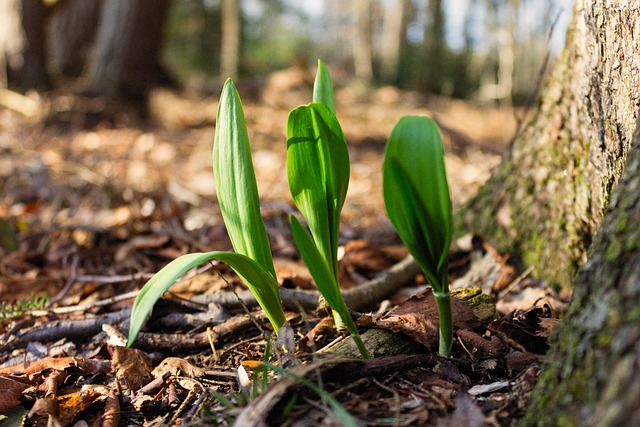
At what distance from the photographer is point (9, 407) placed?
4.02 ft

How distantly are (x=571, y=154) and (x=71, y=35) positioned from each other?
27.3 feet

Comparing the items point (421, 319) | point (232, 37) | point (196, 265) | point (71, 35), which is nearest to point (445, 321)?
point (421, 319)

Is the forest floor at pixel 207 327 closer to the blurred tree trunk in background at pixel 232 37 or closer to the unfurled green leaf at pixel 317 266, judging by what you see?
the unfurled green leaf at pixel 317 266

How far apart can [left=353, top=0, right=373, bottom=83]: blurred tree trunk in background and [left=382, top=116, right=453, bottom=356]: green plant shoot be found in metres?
12.0

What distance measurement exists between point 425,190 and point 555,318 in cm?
57

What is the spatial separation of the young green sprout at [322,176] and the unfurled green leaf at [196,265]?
146mm

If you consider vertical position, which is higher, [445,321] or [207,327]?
[445,321]

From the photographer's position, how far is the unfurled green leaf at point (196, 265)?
90cm

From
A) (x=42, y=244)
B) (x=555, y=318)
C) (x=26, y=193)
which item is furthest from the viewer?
(x=26, y=193)

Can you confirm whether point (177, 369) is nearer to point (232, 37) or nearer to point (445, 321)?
point (445, 321)

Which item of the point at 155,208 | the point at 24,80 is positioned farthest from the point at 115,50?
the point at 155,208

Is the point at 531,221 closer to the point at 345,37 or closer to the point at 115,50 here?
the point at 115,50

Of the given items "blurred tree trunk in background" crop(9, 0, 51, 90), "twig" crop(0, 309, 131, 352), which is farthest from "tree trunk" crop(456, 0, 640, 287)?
"blurred tree trunk in background" crop(9, 0, 51, 90)

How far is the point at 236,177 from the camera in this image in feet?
3.94
